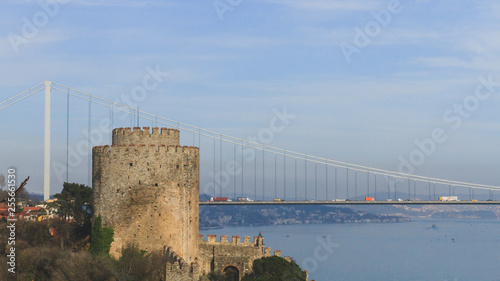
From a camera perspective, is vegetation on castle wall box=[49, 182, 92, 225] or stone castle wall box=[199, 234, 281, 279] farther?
vegetation on castle wall box=[49, 182, 92, 225]

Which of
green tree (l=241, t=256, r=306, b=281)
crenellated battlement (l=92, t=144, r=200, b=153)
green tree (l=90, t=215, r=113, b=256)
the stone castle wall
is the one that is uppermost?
crenellated battlement (l=92, t=144, r=200, b=153)

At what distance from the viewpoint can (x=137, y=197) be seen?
20359mm

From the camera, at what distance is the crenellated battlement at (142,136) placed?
819 inches

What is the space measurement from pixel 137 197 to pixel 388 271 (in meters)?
54.6

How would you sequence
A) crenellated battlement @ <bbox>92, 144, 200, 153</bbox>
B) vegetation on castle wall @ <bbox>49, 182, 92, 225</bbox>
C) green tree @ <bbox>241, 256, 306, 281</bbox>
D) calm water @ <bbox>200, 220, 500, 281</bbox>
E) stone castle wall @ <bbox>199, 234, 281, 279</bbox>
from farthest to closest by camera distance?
calm water @ <bbox>200, 220, 500, 281</bbox> → vegetation on castle wall @ <bbox>49, 182, 92, 225</bbox> → stone castle wall @ <bbox>199, 234, 281, 279</bbox> → green tree @ <bbox>241, 256, 306, 281</bbox> → crenellated battlement @ <bbox>92, 144, 200, 153</bbox>

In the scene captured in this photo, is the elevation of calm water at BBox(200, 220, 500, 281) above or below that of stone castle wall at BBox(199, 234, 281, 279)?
below

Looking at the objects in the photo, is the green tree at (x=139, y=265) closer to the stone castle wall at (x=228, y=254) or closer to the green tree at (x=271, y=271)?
the stone castle wall at (x=228, y=254)

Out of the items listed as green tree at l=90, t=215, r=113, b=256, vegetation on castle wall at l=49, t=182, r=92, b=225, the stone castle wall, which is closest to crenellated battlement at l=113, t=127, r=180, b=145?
green tree at l=90, t=215, r=113, b=256

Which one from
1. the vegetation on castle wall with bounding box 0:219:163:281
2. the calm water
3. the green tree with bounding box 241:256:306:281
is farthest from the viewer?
the calm water

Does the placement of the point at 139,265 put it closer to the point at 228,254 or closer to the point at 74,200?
the point at 228,254

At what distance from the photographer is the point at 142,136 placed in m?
20.8

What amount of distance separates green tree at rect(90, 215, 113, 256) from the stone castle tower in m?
0.16

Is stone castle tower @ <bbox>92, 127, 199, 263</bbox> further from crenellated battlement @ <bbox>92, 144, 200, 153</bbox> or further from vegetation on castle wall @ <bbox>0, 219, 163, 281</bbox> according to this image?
vegetation on castle wall @ <bbox>0, 219, 163, 281</bbox>

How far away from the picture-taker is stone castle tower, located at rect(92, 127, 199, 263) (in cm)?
2034
